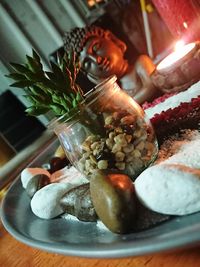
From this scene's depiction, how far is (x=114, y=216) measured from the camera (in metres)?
0.46

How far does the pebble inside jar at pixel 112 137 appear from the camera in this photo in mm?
594

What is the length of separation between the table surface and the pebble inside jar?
0.50 ft

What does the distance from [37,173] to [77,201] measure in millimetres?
336

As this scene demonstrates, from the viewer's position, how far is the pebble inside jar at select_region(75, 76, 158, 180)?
594 mm

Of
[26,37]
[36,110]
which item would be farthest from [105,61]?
[26,37]

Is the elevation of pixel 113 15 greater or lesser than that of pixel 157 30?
greater

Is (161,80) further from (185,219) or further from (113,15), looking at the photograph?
(113,15)

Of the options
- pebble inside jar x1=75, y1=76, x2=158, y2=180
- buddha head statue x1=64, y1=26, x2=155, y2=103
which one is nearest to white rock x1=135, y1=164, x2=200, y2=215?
pebble inside jar x1=75, y1=76, x2=158, y2=180

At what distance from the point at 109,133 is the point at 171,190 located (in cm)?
19

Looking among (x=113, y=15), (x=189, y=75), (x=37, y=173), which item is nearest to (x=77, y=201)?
(x=37, y=173)

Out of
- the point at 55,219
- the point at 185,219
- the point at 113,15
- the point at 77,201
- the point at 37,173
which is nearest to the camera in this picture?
the point at 185,219

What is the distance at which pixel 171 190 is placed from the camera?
0.44 metres

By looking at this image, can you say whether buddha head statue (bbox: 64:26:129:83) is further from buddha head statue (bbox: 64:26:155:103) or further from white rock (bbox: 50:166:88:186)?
white rock (bbox: 50:166:88:186)

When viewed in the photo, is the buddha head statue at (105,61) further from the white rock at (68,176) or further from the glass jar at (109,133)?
the glass jar at (109,133)
